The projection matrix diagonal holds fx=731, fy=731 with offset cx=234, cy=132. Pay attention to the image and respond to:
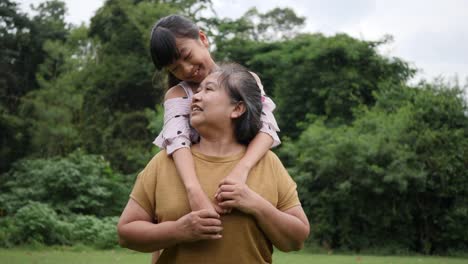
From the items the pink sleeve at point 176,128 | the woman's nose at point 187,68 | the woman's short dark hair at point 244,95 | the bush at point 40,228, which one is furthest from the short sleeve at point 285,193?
the bush at point 40,228

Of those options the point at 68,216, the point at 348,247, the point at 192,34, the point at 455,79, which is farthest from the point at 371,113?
the point at 192,34

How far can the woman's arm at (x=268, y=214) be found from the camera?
2.53m

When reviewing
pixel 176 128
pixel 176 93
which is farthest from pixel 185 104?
pixel 176 128

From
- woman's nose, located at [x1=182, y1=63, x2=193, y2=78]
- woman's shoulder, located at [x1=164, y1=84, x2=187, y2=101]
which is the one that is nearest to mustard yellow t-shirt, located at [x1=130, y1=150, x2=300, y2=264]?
woman's shoulder, located at [x1=164, y1=84, x2=187, y2=101]

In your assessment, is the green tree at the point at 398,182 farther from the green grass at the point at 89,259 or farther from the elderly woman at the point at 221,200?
the elderly woman at the point at 221,200

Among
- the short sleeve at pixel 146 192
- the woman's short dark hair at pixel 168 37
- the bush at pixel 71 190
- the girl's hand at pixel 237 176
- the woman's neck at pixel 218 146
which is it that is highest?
the woman's short dark hair at pixel 168 37

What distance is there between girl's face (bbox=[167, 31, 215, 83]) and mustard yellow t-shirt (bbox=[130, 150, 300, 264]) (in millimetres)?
785

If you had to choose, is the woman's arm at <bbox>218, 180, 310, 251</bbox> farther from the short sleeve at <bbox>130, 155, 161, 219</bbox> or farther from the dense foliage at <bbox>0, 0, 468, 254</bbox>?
the dense foliage at <bbox>0, 0, 468, 254</bbox>

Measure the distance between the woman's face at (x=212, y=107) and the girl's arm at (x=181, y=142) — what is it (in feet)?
0.45

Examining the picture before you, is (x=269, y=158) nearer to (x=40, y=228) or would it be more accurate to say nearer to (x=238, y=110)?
(x=238, y=110)

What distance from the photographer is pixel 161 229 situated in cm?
255

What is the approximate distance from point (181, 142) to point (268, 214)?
0.52m

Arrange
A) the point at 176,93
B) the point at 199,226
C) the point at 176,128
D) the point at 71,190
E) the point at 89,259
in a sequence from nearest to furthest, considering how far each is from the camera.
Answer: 1. the point at 199,226
2. the point at 176,128
3. the point at 176,93
4. the point at 89,259
5. the point at 71,190

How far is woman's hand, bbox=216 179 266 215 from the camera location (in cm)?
252
